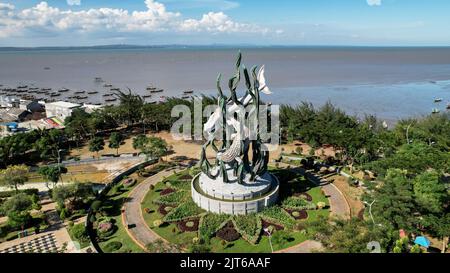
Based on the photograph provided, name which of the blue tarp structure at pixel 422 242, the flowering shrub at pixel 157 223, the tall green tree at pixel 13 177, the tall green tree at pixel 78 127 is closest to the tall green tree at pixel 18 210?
the tall green tree at pixel 13 177

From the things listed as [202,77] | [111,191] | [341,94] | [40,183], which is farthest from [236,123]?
[202,77]

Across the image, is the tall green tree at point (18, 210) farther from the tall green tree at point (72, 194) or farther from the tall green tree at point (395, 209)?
the tall green tree at point (395, 209)

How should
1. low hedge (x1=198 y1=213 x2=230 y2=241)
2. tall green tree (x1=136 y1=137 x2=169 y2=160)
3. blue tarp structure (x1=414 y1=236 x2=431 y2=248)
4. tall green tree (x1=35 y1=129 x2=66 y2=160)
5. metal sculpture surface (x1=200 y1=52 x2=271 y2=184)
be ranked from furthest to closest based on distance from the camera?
tall green tree (x1=35 y1=129 x2=66 y2=160) → tall green tree (x1=136 y1=137 x2=169 y2=160) → metal sculpture surface (x1=200 y1=52 x2=271 y2=184) → low hedge (x1=198 y1=213 x2=230 y2=241) → blue tarp structure (x1=414 y1=236 x2=431 y2=248)

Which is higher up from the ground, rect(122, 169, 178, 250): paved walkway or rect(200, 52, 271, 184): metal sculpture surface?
rect(200, 52, 271, 184): metal sculpture surface

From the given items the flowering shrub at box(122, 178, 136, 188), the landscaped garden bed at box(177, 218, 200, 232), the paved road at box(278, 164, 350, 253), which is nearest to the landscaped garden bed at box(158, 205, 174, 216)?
the landscaped garden bed at box(177, 218, 200, 232)

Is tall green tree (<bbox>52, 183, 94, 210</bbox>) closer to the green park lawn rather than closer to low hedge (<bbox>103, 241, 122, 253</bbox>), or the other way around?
the green park lawn

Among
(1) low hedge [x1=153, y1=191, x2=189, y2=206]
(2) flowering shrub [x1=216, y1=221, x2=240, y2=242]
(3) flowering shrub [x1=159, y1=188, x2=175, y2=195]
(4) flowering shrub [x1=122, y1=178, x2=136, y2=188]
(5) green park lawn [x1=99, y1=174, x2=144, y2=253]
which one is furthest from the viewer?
(4) flowering shrub [x1=122, y1=178, x2=136, y2=188]

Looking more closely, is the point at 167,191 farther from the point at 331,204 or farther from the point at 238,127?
the point at 331,204

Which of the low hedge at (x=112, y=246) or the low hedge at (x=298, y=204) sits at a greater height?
the low hedge at (x=298, y=204)
